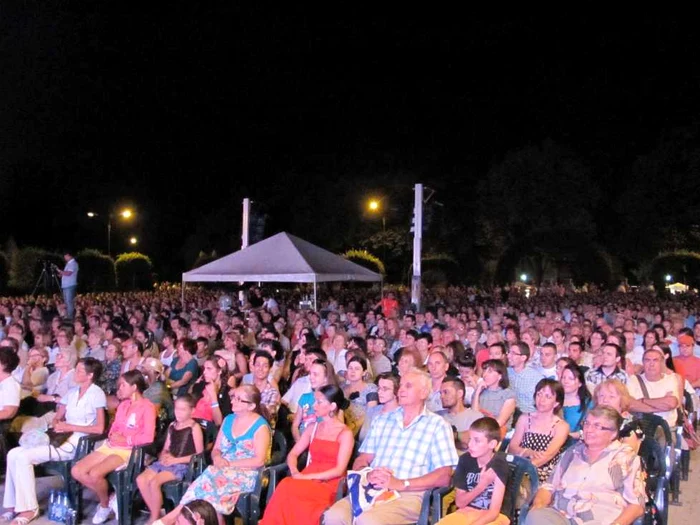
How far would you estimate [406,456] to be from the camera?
4.12 metres

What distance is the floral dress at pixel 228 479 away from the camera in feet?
14.1

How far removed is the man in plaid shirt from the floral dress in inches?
26.7

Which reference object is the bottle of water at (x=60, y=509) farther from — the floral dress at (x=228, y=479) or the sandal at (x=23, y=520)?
the floral dress at (x=228, y=479)

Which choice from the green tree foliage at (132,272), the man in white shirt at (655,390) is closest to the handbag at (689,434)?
the man in white shirt at (655,390)

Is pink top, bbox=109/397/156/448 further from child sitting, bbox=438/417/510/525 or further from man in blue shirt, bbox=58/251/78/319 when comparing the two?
man in blue shirt, bbox=58/251/78/319

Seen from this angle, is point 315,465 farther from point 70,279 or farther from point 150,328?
point 70,279

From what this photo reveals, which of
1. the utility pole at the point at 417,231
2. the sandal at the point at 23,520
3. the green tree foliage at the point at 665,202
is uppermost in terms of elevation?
the green tree foliage at the point at 665,202

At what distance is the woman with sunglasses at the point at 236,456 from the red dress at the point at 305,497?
11.0 inches

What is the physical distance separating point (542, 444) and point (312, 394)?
5.71 feet

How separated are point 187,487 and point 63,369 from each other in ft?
7.94

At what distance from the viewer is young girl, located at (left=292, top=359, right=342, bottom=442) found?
16.2 ft

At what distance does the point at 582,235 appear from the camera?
3288 centimetres

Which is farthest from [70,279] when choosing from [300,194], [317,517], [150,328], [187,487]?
[300,194]

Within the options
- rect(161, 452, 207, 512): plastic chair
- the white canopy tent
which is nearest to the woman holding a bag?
rect(161, 452, 207, 512): plastic chair
